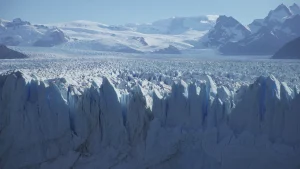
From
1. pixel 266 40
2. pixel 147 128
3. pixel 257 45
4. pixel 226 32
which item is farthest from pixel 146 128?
pixel 226 32

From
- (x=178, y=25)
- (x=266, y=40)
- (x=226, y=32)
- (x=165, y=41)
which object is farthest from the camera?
(x=178, y=25)

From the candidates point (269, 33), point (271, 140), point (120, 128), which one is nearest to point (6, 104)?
point (120, 128)

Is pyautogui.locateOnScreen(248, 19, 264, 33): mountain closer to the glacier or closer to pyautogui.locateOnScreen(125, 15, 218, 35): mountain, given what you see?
pyautogui.locateOnScreen(125, 15, 218, 35): mountain

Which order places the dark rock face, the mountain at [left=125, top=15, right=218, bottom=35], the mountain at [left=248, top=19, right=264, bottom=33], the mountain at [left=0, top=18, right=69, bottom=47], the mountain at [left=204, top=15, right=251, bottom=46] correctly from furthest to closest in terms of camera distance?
the mountain at [left=125, top=15, right=218, bottom=35] < the mountain at [left=248, top=19, right=264, bottom=33] < the mountain at [left=204, top=15, right=251, bottom=46] < the mountain at [left=0, top=18, right=69, bottom=47] < the dark rock face

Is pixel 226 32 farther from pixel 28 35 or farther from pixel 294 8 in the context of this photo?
pixel 28 35

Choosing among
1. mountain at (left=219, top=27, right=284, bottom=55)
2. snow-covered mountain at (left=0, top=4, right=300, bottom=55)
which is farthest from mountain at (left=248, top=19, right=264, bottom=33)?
mountain at (left=219, top=27, right=284, bottom=55)

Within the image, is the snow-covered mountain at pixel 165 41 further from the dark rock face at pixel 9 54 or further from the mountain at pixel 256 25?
the dark rock face at pixel 9 54
